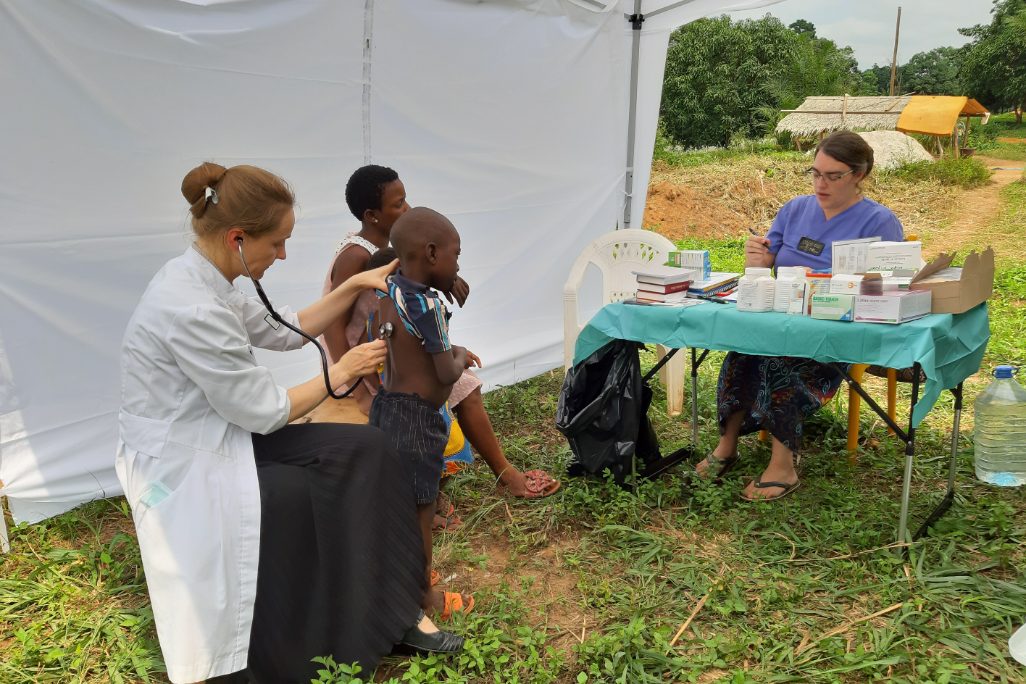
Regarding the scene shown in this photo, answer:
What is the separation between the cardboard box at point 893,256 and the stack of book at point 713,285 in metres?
0.57

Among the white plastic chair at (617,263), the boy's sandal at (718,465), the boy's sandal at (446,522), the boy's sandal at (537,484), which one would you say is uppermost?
the white plastic chair at (617,263)

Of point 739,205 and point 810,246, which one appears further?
point 739,205

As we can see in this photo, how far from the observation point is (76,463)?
336 centimetres

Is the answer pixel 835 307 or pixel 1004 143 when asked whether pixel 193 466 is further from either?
pixel 1004 143

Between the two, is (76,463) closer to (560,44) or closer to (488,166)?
(488,166)

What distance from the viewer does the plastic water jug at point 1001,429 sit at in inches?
136

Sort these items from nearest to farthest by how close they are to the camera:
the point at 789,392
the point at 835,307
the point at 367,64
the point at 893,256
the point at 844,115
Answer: the point at 835,307 < the point at 893,256 < the point at 789,392 < the point at 367,64 < the point at 844,115

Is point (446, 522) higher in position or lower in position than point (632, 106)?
lower

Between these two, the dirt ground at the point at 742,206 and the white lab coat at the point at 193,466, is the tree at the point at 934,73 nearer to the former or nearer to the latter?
the dirt ground at the point at 742,206

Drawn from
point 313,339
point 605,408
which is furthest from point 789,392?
point 313,339

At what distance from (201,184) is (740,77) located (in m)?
25.0

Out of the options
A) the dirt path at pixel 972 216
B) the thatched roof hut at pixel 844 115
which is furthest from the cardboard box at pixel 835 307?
the thatched roof hut at pixel 844 115

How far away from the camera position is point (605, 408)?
3.32 meters

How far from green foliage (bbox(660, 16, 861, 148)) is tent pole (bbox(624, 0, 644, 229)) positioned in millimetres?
18918
